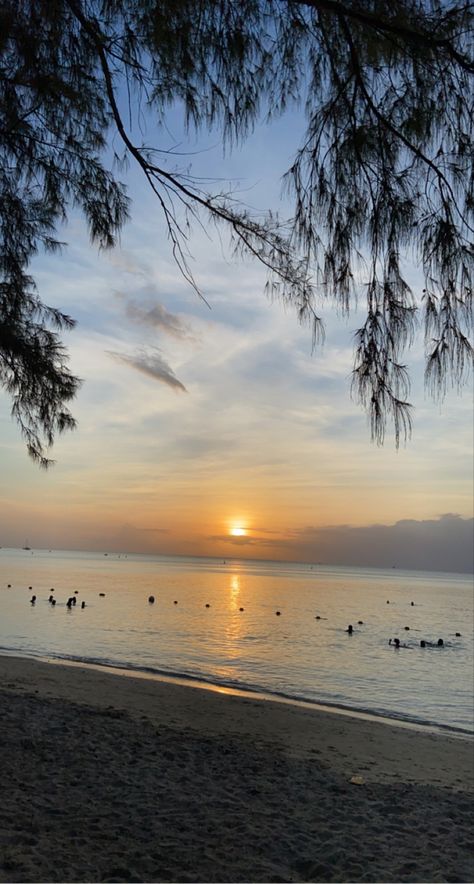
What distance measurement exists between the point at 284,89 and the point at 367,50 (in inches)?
19.7

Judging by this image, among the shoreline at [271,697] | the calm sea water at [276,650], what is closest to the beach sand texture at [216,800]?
the shoreline at [271,697]

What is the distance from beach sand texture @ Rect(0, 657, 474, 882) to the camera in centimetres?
370

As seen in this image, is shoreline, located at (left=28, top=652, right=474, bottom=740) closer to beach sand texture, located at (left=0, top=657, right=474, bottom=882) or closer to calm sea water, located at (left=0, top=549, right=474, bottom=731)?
calm sea water, located at (left=0, top=549, right=474, bottom=731)

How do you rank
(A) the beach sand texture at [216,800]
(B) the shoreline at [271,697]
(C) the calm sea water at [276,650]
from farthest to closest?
(C) the calm sea water at [276,650] < (B) the shoreline at [271,697] < (A) the beach sand texture at [216,800]

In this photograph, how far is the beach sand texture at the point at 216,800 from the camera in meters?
3.70

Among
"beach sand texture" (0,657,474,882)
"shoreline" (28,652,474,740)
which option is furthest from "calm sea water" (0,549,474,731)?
"beach sand texture" (0,657,474,882)

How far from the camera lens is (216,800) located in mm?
4891

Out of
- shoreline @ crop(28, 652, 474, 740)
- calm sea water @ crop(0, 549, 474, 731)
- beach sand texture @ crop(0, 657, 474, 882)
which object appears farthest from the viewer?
calm sea water @ crop(0, 549, 474, 731)

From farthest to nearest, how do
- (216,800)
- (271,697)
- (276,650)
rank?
(276,650)
(271,697)
(216,800)

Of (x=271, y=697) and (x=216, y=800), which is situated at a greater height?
(x=216, y=800)

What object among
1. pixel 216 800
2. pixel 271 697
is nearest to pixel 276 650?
pixel 271 697

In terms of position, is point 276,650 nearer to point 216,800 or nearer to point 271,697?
point 271,697

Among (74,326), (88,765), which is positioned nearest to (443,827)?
(88,765)

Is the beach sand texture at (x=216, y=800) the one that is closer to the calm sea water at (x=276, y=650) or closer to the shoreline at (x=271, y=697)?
the shoreline at (x=271, y=697)
